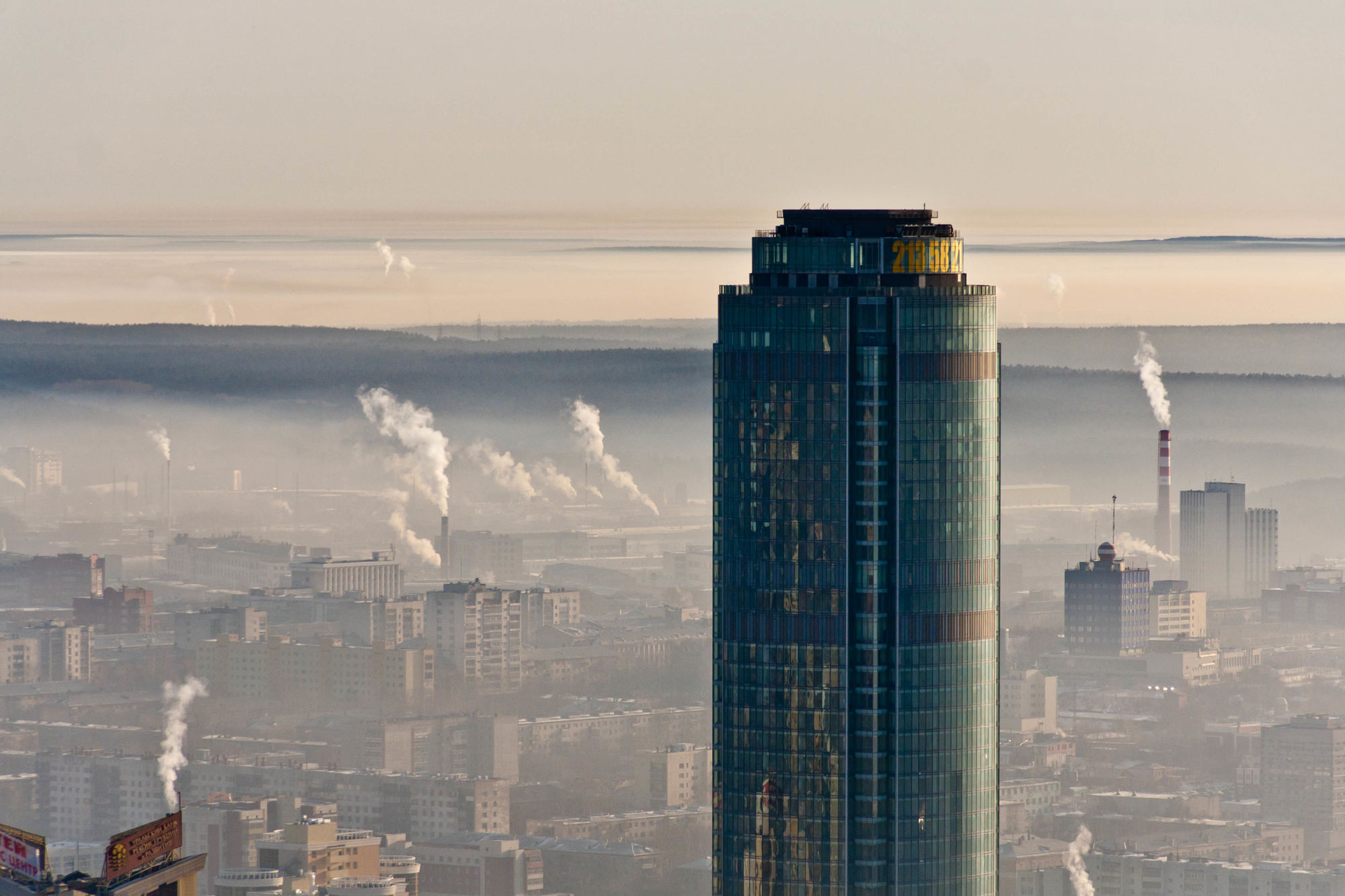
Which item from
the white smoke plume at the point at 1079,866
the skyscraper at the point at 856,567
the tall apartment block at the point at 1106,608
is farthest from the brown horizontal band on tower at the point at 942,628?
the tall apartment block at the point at 1106,608

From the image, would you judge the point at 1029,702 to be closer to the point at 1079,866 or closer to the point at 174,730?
the point at 1079,866

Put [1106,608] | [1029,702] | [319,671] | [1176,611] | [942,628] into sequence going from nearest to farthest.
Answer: [942,628], [1029,702], [319,671], [1106,608], [1176,611]

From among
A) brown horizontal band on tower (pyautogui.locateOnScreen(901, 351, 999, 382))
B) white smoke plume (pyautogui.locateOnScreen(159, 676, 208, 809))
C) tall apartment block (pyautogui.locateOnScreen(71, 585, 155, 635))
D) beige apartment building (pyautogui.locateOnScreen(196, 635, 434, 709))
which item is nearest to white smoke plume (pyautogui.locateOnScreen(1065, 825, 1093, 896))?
white smoke plume (pyautogui.locateOnScreen(159, 676, 208, 809))

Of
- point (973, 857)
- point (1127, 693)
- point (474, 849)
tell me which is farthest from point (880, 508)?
point (1127, 693)

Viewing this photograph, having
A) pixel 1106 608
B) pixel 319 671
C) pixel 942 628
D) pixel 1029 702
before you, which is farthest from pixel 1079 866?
pixel 1106 608

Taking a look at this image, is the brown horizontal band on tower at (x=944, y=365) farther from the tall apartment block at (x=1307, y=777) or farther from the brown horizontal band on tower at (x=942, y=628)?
the tall apartment block at (x=1307, y=777)

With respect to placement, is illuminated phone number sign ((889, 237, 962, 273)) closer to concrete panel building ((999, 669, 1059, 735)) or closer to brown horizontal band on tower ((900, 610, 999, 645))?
brown horizontal band on tower ((900, 610, 999, 645))

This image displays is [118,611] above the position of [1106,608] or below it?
below
